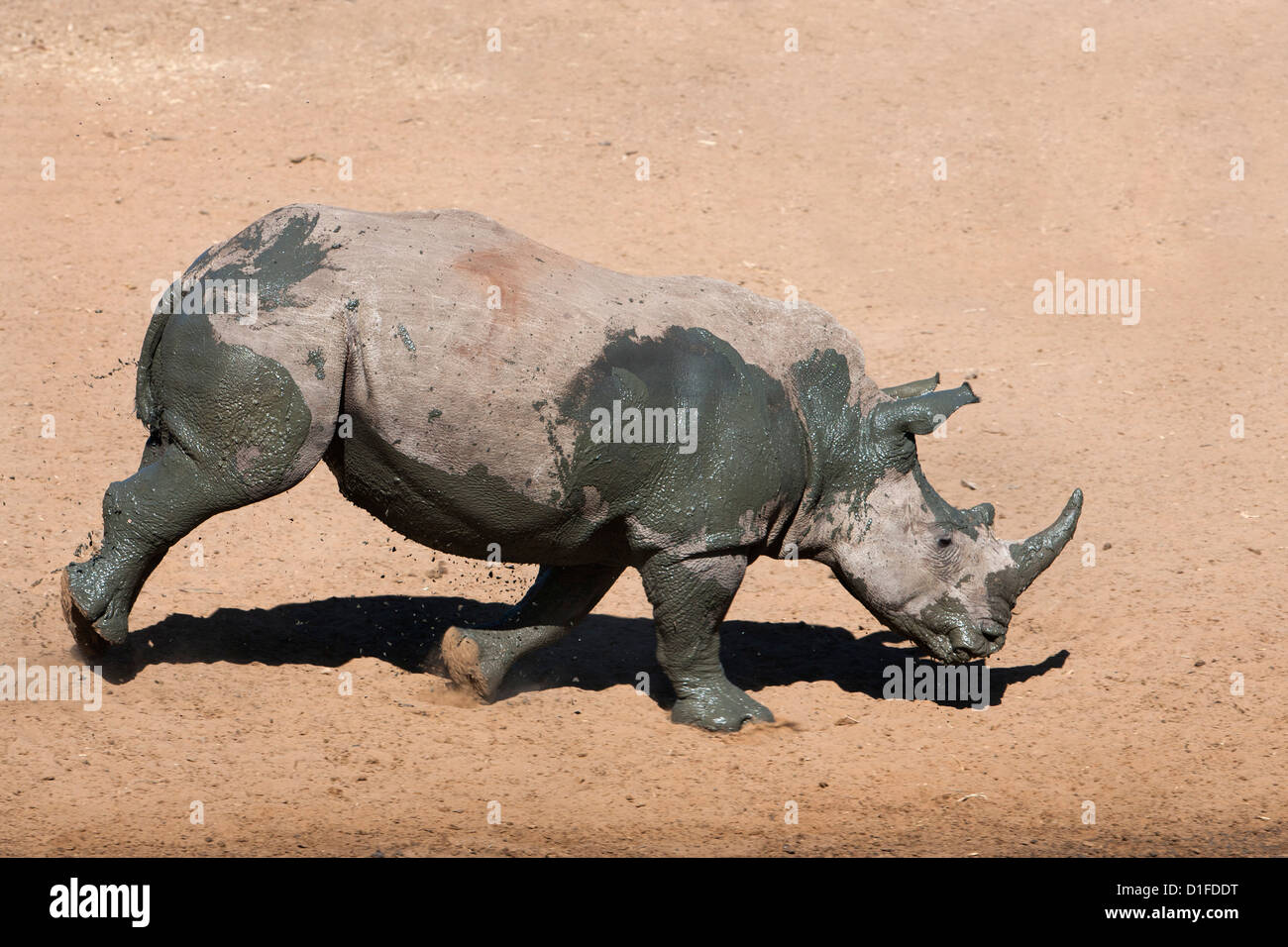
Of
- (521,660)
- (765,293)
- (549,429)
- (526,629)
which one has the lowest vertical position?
(521,660)

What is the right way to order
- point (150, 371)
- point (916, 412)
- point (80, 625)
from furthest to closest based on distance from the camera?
1. point (916, 412)
2. point (80, 625)
3. point (150, 371)

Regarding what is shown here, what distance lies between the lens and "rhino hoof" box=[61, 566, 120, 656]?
6.59 meters

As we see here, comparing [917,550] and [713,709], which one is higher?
[917,550]

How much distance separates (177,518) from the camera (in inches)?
252

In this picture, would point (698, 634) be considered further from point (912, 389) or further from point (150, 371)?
point (150, 371)

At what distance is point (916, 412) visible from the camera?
6.94 m

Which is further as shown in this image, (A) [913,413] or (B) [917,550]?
(B) [917,550]

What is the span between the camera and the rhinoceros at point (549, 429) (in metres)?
6.18

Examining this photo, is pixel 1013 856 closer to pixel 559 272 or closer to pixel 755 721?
pixel 755 721

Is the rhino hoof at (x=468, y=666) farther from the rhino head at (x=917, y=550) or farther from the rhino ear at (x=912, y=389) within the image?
the rhino ear at (x=912, y=389)

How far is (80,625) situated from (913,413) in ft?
12.3

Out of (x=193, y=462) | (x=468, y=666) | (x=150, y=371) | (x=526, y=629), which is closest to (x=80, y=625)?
(x=193, y=462)

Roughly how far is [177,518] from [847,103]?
11.3 meters

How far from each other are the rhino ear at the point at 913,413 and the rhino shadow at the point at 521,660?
1.51 m
